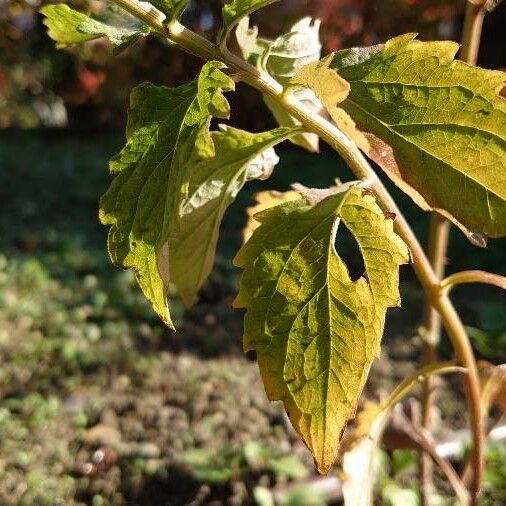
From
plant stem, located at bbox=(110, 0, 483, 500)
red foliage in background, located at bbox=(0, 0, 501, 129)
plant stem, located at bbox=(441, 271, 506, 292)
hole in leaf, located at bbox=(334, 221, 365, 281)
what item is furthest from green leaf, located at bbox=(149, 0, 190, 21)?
hole in leaf, located at bbox=(334, 221, 365, 281)

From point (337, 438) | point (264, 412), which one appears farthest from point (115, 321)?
point (337, 438)

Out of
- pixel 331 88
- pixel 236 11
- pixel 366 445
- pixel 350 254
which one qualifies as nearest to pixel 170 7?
pixel 236 11

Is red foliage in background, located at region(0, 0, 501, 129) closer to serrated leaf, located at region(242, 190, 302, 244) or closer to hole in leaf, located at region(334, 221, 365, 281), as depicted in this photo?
hole in leaf, located at region(334, 221, 365, 281)

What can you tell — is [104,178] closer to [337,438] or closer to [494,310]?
[494,310]

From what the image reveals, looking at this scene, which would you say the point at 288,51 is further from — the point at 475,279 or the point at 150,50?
the point at 150,50

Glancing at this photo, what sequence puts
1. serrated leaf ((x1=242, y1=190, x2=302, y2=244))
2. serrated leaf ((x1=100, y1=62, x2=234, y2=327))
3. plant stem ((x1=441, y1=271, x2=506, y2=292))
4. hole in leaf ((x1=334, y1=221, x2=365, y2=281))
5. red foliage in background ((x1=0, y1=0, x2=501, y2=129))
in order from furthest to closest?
1. red foliage in background ((x1=0, y1=0, x2=501, y2=129))
2. hole in leaf ((x1=334, y1=221, x2=365, y2=281))
3. serrated leaf ((x1=242, y1=190, x2=302, y2=244))
4. plant stem ((x1=441, y1=271, x2=506, y2=292))
5. serrated leaf ((x1=100, y1=62, x2=234, y2=327))

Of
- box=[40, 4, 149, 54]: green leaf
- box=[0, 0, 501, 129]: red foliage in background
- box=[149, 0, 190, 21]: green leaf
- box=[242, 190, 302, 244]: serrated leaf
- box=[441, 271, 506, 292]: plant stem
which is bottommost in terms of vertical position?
box=[0, 0, 501, 129]: red foliage in background
